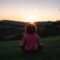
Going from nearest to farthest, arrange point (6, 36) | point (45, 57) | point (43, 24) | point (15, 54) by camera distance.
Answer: point (45, 57), point (15, 54), point (6, 36), point (43, 24)

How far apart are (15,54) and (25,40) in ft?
1.92

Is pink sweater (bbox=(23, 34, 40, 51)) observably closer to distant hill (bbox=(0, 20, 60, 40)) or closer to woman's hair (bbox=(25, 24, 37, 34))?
woman's hair (bbox=(25, 24, 37, 34))

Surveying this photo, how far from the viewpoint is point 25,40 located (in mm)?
9070

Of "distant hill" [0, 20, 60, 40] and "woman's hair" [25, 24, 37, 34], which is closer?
"woman's hair" [25, 24, 37, 34]

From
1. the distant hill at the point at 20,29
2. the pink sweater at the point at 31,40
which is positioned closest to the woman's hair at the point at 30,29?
the pink sweater at the point at 31,40

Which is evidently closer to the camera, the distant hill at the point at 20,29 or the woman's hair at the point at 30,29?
the woman's hair at the point at 30,29

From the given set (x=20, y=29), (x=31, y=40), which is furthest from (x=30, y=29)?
(x=20, y=29)

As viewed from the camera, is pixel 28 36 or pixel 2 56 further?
pixel 28 36

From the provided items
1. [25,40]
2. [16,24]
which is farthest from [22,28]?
[25,40]

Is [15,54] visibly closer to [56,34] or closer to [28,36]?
[28,36]

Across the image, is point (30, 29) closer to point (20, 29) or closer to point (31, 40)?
point (31, 40)

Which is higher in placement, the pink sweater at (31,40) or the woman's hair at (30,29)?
the woman's hair at (30,29)

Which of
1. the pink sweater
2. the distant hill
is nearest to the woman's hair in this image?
the pink sweater

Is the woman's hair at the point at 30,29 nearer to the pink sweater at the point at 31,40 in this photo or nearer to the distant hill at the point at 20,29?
the pink sweater at the point at 31,40
